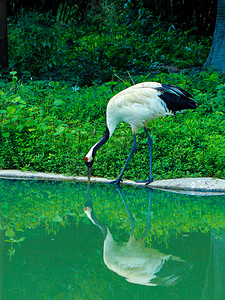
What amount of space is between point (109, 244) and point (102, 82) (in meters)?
6.71

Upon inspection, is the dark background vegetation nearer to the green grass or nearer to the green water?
the green grass

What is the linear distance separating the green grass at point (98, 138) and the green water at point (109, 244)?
0.64m

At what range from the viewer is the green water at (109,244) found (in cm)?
296

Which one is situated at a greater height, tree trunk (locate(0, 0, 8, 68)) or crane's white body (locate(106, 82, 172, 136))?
crane's white body (locate(106, 82, 172, 136))

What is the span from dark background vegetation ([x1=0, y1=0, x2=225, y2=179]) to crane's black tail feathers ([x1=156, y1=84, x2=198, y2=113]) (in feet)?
1.69

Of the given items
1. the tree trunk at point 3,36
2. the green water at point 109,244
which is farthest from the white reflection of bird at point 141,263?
the tree trunk at point 3,36

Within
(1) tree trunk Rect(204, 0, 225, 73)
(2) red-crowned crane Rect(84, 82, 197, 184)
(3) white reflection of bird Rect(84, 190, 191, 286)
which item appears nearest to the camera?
(3) white reflection of bird Rect(84, 190, 191, 286)

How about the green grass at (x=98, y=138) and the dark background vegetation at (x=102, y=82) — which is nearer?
the green grass at (x=98, y=138)

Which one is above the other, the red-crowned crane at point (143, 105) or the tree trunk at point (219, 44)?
the red-crowned crane at point (143, 105)

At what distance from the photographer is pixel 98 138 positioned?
6.64m

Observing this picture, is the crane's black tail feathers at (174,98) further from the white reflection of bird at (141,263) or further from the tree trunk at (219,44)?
the tree trunk at (219,44)

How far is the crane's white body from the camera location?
227 inches

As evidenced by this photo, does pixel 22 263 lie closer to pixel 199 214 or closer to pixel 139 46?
pixel 199 214

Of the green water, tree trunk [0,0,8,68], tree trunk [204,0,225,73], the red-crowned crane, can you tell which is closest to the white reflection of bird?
the green water
